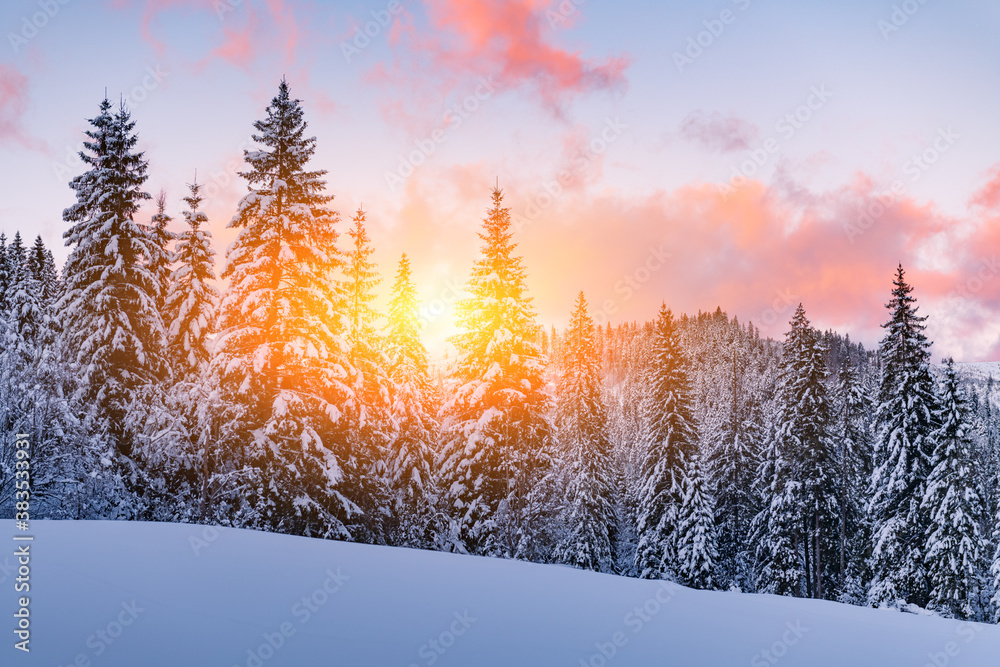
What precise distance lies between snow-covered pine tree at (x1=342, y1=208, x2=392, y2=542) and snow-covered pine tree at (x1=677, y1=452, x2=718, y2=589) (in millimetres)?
16743

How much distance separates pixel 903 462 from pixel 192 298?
1258 inches

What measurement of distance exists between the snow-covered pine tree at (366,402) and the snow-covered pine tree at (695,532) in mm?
16743

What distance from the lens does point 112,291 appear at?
18781mm

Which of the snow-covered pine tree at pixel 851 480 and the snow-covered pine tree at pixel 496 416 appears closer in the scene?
the snow-covered pine tree at pixel 496 416

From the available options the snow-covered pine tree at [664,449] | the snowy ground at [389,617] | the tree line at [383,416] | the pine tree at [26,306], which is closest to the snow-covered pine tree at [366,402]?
the tree line at [383,416]

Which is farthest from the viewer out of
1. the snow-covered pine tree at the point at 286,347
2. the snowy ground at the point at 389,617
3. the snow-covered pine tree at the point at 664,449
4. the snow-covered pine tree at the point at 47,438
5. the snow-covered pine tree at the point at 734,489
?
the snow-covered pine tree at the point at 734,489

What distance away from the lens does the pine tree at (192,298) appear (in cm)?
2094

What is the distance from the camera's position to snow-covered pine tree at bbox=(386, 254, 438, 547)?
2297 centimetres

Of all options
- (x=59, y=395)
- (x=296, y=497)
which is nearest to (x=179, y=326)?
(x=59, y=395)

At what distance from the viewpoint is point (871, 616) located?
807 cm

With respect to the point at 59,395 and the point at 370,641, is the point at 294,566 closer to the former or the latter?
the point at 370,641

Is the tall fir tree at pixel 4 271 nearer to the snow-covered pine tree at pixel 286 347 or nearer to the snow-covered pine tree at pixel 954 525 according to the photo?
the snow-covered pine tree at pixel 286 347

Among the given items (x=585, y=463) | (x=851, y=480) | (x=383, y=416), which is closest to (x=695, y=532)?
(x=585, y=463)

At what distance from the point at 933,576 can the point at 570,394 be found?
742 inches
